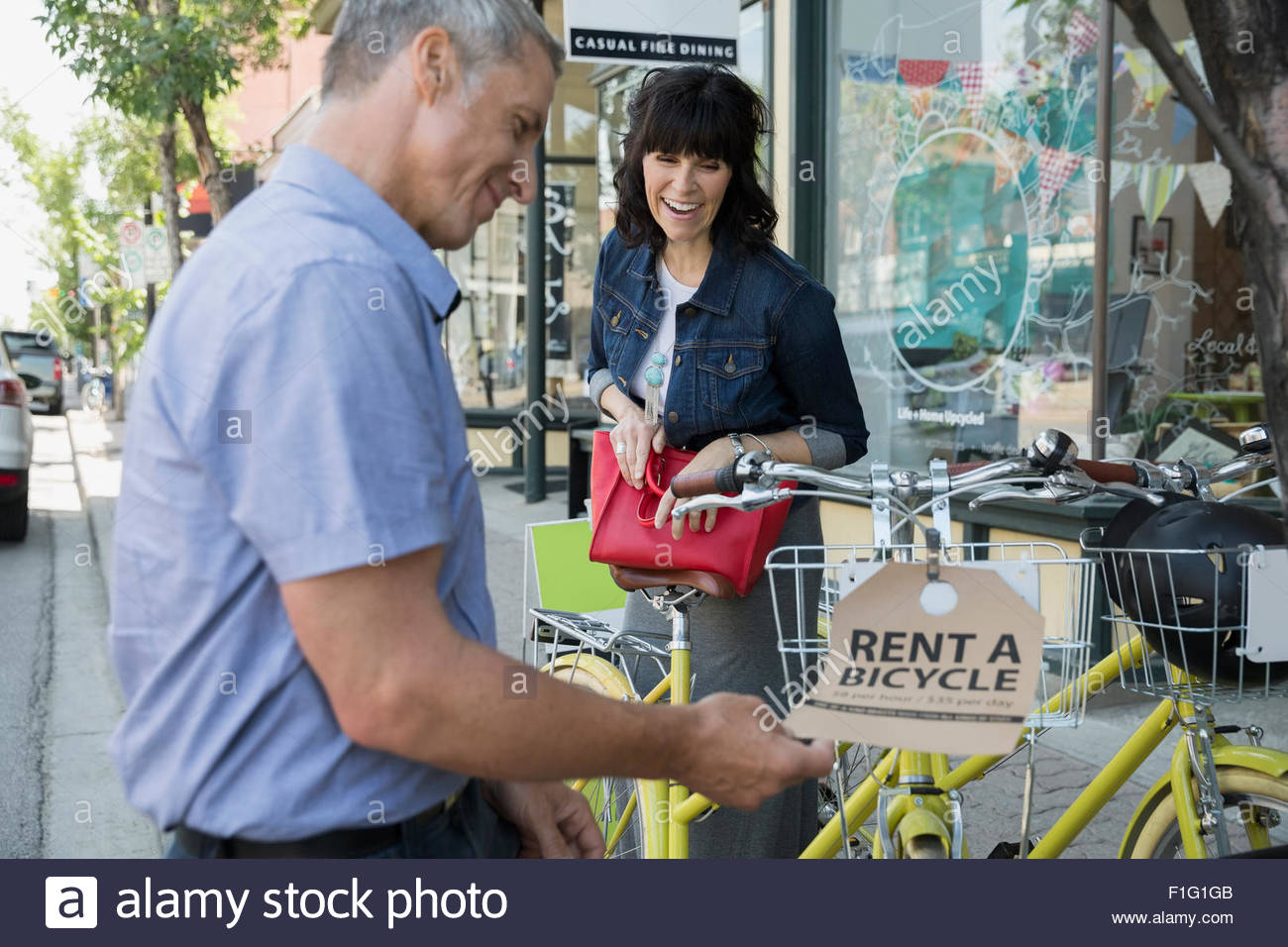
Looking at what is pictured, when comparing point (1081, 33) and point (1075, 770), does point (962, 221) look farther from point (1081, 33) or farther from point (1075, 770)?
point (1075, 770)

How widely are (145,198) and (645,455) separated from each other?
2325cm

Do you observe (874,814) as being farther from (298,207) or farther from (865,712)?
(298,207)

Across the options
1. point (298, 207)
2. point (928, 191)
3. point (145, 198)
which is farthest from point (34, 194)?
point (298, 207)

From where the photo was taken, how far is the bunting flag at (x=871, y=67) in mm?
7238

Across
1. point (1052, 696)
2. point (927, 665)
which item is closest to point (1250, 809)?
point (1052, 696)

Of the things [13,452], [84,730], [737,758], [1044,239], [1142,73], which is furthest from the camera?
[13,452]

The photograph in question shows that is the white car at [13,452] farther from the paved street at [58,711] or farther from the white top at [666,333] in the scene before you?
the white top at [666,333]

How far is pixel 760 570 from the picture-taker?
2.79 meters

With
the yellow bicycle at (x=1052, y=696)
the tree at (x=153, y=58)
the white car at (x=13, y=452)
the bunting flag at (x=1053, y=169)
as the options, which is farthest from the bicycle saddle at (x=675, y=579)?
the tree at (x=153, y=58)

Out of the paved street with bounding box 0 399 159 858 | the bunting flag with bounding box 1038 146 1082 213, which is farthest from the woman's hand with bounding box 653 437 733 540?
the bunting flag with bounding box 1038 146 1082 213

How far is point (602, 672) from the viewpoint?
127 inches

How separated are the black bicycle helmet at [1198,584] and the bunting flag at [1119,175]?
4.58 metres

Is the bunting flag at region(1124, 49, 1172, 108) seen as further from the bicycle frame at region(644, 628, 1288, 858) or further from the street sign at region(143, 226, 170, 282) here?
the street sign at region(143, 226, 170, 282)

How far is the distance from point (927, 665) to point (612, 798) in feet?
5.48
